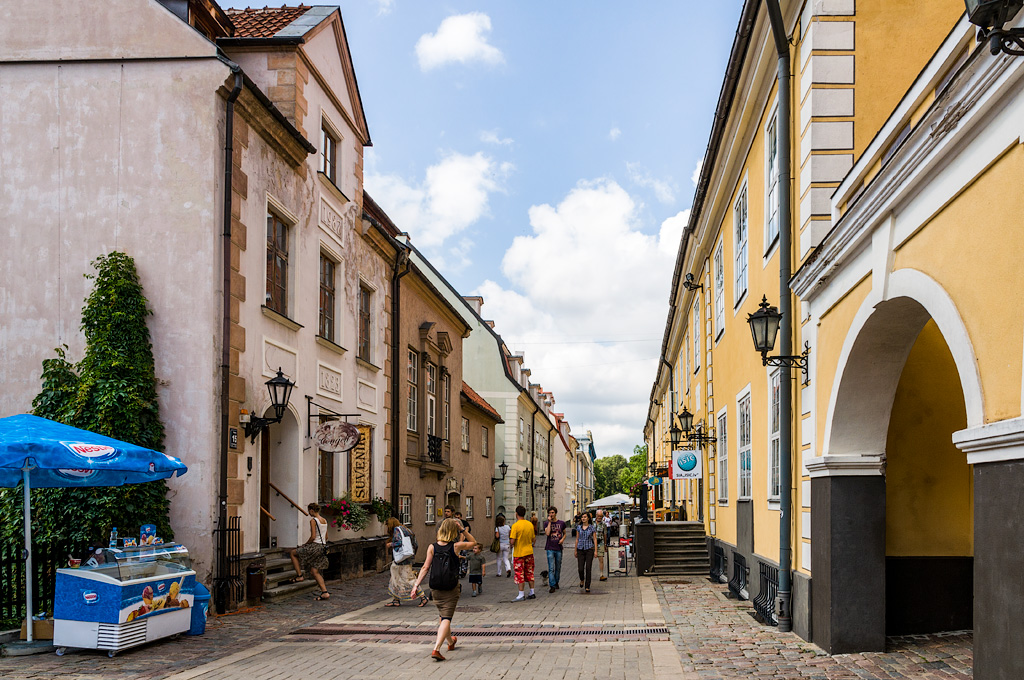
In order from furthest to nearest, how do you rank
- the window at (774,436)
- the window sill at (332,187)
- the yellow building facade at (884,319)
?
1. the window sill at (332,187)
2. the window at (774,436)
3. the yellow building facade at (884,319)

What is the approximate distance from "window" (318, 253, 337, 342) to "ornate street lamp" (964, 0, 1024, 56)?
15583mm

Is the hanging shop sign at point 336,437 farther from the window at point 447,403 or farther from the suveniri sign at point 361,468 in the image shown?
the window at point 447,403

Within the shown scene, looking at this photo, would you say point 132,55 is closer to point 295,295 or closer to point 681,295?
point 295,295

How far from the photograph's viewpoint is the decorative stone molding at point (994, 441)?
190 inches

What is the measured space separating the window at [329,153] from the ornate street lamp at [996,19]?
52.1ft

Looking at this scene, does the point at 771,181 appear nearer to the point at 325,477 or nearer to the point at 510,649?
the point at 510,649

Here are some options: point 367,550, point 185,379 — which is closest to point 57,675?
point 185,379

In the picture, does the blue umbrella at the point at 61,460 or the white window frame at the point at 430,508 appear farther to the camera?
the white window frame at the point at 430,508

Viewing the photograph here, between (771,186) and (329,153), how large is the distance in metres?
10.4

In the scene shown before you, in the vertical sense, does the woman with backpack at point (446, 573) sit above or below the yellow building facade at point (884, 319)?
below

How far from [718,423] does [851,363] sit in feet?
36.2

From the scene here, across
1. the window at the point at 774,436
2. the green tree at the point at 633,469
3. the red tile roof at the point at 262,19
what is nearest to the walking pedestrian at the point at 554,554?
the window at the point at 774,436

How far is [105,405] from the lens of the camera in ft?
40.2

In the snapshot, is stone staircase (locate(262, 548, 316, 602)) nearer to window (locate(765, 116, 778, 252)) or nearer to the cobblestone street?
the cobblestone street
